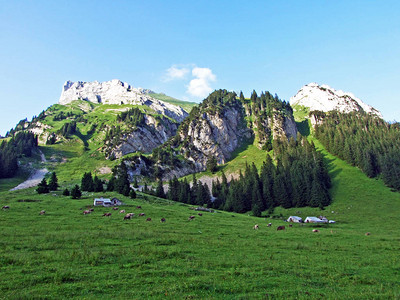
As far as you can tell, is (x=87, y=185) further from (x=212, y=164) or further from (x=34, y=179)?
(x=212, y=164)

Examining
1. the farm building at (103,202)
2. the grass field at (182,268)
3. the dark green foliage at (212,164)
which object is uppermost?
the dark green foliage at (212,164)

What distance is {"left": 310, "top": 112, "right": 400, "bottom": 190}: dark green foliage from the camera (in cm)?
11943

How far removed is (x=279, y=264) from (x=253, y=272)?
433 centimetres

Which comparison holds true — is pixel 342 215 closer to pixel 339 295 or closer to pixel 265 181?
pixel 265 181

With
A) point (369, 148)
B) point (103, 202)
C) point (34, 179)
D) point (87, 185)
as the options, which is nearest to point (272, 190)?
point (369, 148)

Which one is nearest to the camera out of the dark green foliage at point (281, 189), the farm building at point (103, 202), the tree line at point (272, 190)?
the farm building at point (103, 202)

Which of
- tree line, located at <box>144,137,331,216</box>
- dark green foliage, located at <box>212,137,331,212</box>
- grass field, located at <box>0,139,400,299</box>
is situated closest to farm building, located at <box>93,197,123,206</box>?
grass field, located at <box>0,139,400,299</box>

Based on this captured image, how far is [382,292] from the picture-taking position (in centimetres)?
1564

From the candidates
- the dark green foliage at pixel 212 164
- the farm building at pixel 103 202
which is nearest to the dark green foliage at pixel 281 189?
the dark green foliage at pixel 212 164

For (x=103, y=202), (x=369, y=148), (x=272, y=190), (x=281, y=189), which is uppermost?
(x=369, y=148)

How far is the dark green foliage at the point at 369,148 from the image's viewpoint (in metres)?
119

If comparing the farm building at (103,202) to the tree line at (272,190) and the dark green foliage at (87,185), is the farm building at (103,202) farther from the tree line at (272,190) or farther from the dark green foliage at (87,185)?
the tree line at (272,190)

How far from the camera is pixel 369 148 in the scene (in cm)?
13800

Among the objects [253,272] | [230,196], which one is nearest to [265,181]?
[230,196]
